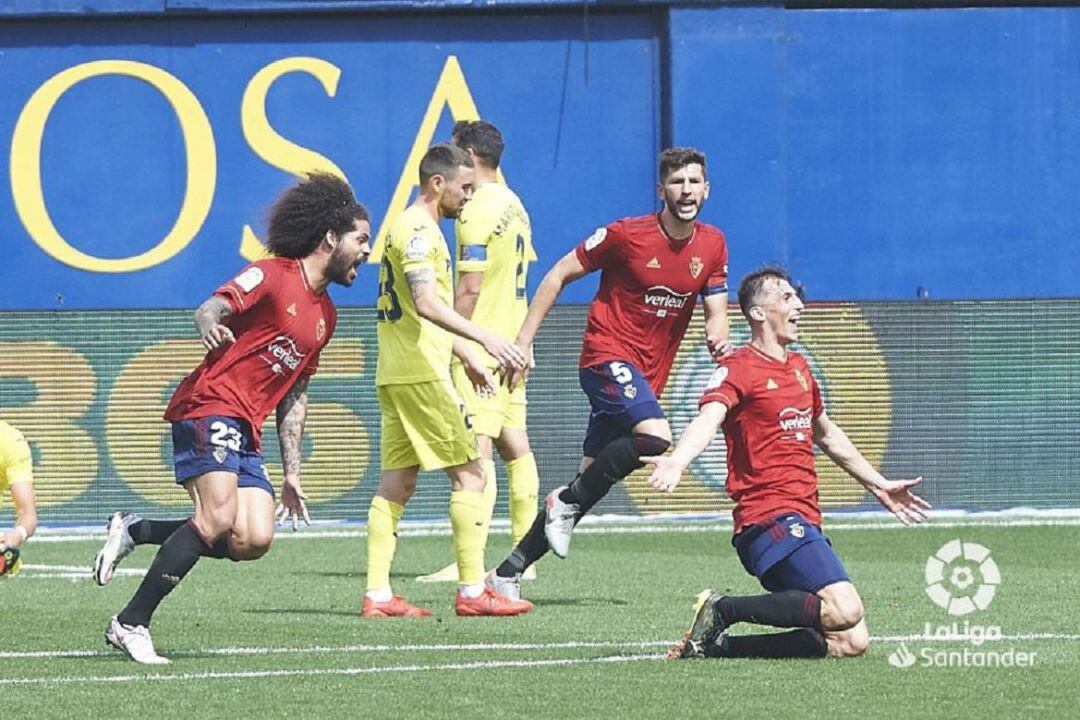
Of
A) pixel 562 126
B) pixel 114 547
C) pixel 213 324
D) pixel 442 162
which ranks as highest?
pixel 562 126

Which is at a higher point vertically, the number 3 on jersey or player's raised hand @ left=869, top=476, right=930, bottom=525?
the number 3 on jersey

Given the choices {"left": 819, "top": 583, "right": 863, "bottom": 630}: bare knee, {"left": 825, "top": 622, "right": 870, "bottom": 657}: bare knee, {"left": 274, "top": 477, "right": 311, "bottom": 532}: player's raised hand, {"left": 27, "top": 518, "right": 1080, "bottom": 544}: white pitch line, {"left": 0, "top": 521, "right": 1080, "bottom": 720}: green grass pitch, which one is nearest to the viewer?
{"left": 0, "top": 521, "right": 1080, "bottom": 720}: green grass pitch

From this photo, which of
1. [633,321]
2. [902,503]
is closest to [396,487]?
[633,321]

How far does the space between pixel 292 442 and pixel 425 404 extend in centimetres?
141

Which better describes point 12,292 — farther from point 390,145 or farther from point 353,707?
point 353,707

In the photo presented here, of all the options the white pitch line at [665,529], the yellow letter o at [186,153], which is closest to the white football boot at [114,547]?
the white pitch line at [665,529]

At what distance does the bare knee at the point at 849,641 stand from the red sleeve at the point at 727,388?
0.98 metres

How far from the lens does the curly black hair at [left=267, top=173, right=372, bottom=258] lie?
9.38 meters

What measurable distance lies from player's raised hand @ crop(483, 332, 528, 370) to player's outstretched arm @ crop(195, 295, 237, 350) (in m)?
1.50

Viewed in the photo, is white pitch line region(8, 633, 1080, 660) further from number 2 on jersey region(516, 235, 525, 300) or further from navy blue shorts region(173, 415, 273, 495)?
number 2 on jersey region(516, 235, 525, 300)

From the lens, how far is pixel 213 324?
8.66 meters

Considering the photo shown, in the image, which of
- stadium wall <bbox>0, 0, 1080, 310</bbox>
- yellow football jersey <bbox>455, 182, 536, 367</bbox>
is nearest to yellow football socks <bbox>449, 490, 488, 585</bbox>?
yellow football jersey <bbox>455, 182, 536, 367</bbox>

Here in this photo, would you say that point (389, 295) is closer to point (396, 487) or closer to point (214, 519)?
point (396, 487)

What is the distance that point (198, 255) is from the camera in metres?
21.0
